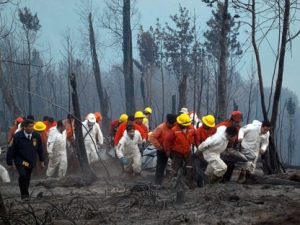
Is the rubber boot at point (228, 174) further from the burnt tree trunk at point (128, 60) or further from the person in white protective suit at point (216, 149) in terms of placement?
the burnt tree trunk at point (128, 60)

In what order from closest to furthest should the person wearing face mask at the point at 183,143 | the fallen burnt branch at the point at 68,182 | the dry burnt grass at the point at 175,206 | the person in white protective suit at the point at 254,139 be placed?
the dry burnt grass at the point at 175,206 < the person wearing face mask at the point at 183,143 < the person in white protective suit at the point at 254,139 < the fallen burnt branch at the point at 68,182

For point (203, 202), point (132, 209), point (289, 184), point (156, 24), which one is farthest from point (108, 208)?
point (156, 24)

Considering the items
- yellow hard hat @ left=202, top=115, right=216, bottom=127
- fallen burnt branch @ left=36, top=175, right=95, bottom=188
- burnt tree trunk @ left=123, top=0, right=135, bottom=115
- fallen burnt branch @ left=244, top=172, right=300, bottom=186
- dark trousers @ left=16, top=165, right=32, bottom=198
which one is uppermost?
burnt tree trunk @ left=123, top=0, right=135, bottom=115

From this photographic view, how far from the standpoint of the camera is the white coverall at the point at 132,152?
12.9 metres

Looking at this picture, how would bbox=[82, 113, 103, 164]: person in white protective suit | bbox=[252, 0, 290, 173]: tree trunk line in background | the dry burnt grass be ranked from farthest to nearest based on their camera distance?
bbox=[82, 113, 103, 164]: person in white protective suit < bbox=[252, 0, 290, 173]: tree trunk line in background < the dry burnt grass

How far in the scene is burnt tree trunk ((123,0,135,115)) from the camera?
3295 centimetres

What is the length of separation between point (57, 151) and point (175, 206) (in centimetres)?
636

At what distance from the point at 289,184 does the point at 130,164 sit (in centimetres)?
435

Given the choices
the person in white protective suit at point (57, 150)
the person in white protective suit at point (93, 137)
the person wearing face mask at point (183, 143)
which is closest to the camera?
the person wearing face mask at point (183, 143)

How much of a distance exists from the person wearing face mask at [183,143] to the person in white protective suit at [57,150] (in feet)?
13.7

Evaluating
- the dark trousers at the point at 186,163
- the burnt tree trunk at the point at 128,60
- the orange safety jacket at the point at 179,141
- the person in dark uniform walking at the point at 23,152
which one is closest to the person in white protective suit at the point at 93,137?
the dark trousers at the point at 186,163

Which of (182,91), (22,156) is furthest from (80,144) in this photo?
(182,91)

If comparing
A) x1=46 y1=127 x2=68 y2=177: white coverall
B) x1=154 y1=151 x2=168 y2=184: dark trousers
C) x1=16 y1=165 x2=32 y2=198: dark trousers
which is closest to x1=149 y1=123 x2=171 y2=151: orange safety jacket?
x1=154 y1=151 x2=168 y2=184: dark trousers

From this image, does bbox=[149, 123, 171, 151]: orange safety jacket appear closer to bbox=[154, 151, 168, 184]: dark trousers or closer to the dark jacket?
bbox=[154, 151, 168, 184]: dark trousers
